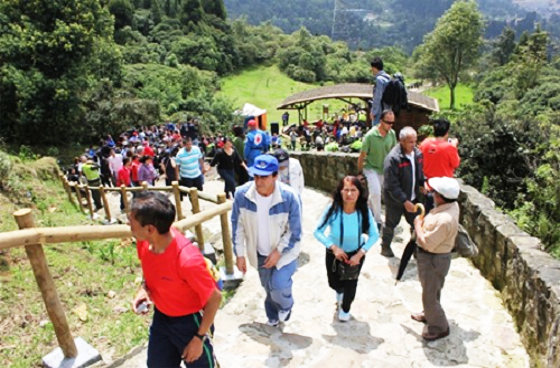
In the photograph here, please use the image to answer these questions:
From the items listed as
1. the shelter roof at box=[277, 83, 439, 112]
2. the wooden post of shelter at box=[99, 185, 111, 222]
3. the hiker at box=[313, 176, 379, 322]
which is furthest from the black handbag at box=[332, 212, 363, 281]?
the shelter roof at box=[277, 83, 439, 112]

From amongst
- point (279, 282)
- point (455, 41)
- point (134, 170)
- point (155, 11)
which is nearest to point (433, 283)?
point (279, 282)

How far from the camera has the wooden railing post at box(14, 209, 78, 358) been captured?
312 cm

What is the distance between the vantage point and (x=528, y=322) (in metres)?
3.55

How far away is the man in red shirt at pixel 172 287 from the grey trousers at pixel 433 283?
1911mm

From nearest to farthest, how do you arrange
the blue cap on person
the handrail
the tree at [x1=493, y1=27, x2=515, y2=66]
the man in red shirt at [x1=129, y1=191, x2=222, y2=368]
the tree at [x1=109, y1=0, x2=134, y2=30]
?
the man in red shirt at [x1=129, y1=191, x2=222, y2=368] → the handrail → the blue cap on person → the tree at [x1=109, y1=0, x2=134, y2=30] → the tree at [x1=493, y1=27, x2=515, y2=66]

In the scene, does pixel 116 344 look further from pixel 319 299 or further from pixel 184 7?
pixel 184 7

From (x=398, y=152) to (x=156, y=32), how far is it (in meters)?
53.1

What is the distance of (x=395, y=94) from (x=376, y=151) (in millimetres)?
1378

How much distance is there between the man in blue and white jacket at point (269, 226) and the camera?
345 cm

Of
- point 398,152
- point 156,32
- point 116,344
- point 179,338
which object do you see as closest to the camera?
point 179,338

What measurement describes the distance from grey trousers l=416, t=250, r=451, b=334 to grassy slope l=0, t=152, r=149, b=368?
2715mm

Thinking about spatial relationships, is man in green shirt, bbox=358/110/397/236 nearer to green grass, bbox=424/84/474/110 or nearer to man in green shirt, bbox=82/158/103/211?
man in green shirt, bbox=82/158/103/211

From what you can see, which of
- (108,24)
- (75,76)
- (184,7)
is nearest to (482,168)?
(75,76)

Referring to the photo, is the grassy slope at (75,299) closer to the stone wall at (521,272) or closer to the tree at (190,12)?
the stone wall at (521,272)
